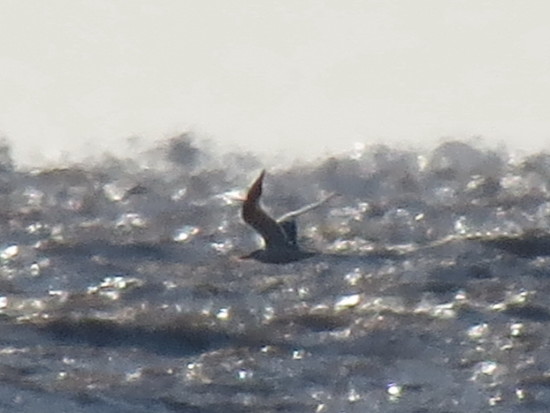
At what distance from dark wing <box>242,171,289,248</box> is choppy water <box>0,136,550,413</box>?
98cm

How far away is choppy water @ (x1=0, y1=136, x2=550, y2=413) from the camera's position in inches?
881

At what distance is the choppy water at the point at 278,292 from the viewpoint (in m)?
22.4

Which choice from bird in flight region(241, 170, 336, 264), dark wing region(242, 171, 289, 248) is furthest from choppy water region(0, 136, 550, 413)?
dark wing region(242, 171, 289, 248)

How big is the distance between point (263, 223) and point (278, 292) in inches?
91.8

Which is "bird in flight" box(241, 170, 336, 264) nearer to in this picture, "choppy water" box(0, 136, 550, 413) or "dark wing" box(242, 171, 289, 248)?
"dark wing" box(242, 171, 289, 248)

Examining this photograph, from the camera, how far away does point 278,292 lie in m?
26.1

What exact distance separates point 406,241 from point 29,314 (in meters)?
5.48

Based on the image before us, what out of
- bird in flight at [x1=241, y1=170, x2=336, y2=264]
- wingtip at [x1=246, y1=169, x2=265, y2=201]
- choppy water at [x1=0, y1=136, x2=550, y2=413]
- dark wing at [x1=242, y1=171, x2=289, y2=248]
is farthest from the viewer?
bird in flight at [x1=241, y1=170, x2=336, y2=264]

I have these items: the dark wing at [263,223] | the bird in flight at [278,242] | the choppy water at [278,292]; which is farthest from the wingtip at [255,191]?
the choppy water at [278,292]

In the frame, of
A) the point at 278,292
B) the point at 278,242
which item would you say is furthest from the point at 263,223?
the point at 278,292

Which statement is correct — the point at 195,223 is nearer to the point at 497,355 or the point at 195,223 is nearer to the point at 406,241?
the point at 406,241

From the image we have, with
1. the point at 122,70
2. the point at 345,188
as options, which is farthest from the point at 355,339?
the point at 122,70

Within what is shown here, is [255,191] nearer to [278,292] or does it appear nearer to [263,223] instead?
[263,223]

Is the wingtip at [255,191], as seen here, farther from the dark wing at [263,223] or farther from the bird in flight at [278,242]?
the bird in flight at [278,242]
